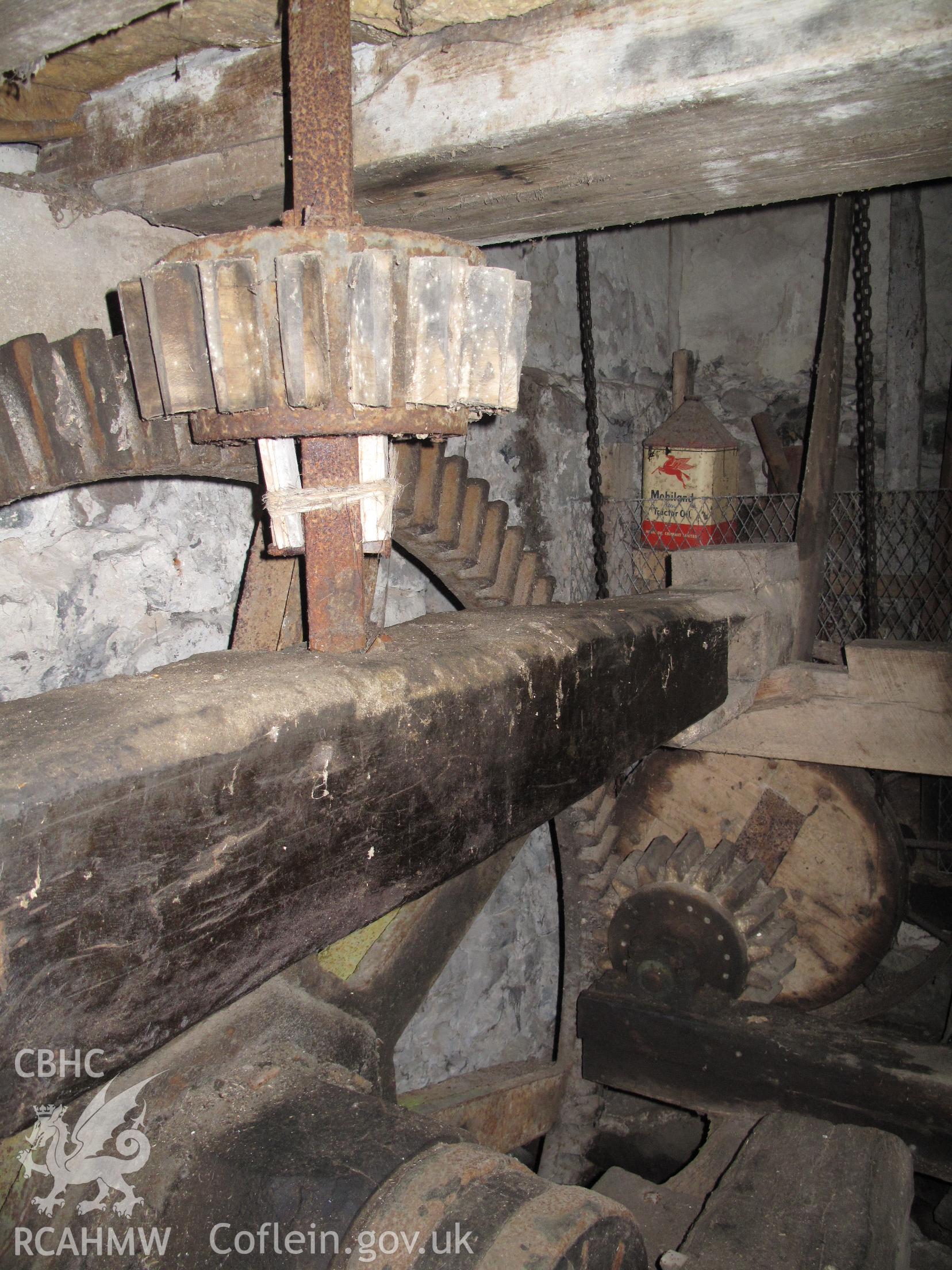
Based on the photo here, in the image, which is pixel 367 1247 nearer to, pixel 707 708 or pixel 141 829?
pixel 141 829

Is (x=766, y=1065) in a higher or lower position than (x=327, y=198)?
lower

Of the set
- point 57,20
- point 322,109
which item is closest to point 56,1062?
point 322,109

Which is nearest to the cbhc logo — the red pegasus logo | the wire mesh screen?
the wire mesh screen

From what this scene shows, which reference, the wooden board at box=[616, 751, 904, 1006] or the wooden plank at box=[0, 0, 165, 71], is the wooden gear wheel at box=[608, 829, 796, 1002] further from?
the wooden plank at box=[0, 0, 165, 71]

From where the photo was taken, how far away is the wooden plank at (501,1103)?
8.49 ft

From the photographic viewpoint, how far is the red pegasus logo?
4.67m

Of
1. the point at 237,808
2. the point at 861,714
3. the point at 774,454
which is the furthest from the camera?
the point at 774,454

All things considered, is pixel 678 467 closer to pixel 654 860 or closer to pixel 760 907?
pixel 654 860

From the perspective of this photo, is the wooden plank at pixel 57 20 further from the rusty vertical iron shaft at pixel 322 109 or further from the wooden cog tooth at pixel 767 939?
the wooden cog tooth at pixel 767 939

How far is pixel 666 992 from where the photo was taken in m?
2.55

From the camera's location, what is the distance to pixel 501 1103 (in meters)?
2.66

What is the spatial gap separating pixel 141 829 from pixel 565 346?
3744 millimetres

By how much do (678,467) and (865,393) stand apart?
1.97 meters

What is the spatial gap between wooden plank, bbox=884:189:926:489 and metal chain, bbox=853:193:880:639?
2.57 metres
